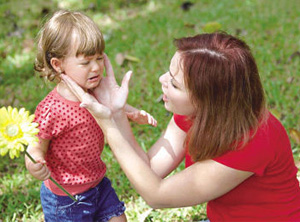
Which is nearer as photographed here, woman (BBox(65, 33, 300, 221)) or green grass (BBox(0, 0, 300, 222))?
woman (BBox(65, 33, 300, 221))

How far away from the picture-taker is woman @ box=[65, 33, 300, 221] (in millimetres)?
1637

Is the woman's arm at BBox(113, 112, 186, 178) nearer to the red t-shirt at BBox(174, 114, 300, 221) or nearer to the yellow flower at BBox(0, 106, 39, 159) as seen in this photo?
the red t-shirt at BBox(174, 114, 300, 221)

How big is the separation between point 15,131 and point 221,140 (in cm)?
78

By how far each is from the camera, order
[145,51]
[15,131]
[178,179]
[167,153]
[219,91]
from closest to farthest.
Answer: [15,131] < [219,91] < [178,179] < [167,153] < [145,51]

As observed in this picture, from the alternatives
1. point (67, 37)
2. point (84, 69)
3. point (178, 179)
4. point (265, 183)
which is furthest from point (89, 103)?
point (265, 183)

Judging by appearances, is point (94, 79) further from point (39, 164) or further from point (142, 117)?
point (39, 164)

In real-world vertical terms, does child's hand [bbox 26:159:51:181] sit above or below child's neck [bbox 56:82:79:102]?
below

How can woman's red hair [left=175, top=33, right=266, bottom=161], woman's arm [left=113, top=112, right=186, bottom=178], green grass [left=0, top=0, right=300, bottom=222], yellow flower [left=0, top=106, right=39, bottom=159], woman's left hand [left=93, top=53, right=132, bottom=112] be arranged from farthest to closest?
green grass [left=0, top=0, right=300, bottom=222], woman's arm [left=113, top=112, right=186, bottom=178], woman's left hand [left=93, top=53, right=132, bottom=112], woman's red hair [left=175, top=33, right=266, bottom=161], yellow flower [left=0, top=106, right=39, bottom=159]

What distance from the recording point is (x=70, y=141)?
6.00 feet

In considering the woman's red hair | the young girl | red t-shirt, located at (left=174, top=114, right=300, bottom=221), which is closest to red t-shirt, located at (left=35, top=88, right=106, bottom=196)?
the young girl

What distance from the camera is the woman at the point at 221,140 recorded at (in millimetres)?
1637

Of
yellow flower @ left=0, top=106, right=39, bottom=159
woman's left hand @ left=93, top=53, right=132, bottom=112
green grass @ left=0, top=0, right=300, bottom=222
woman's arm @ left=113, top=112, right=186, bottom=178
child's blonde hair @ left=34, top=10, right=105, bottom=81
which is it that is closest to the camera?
yellow flower @ left=0, top=106, right=39, bottom=159

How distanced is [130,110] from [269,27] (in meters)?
2.71

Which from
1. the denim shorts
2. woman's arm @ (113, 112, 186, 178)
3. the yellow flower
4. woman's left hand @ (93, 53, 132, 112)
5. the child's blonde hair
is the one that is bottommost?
the denim shorts
